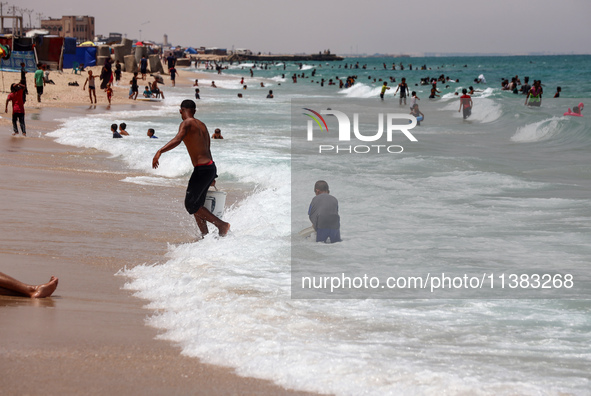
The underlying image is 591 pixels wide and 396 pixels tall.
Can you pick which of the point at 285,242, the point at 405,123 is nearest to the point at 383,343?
the point at 285,242

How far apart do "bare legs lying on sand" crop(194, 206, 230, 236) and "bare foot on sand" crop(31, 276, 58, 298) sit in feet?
7.20

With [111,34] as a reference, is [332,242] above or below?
below

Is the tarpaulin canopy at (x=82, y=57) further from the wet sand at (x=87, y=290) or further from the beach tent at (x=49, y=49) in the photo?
the wet sand at (x=87, y=290)

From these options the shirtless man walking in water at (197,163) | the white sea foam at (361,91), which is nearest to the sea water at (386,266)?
the shirtless man walking in water at (197,163)

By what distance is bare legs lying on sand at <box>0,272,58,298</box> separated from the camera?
4.90 m

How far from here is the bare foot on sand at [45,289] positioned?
497 centimetres

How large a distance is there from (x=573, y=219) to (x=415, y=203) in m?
2.20

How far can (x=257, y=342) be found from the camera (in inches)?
170

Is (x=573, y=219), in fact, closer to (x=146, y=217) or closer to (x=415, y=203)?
(x=415, y=203)

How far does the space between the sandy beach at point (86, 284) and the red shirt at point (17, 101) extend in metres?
3.34

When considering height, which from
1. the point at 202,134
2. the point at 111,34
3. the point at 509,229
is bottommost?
the point at 509,229

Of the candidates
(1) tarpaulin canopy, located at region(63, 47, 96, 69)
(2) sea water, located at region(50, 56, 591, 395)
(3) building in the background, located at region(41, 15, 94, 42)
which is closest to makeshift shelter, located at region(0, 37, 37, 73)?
(1) tarpaulin canopy, located at region(63, 47, 96, 69)

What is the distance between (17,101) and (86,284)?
11679 millimetres

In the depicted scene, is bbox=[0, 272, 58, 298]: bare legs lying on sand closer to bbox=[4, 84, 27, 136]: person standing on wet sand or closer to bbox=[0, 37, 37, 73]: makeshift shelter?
bbox=[4, 84, 27, 136]: person standing on wet sand
